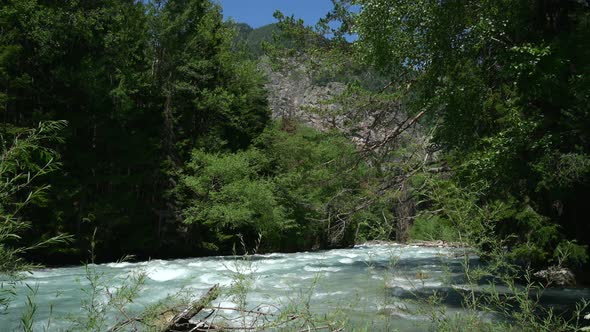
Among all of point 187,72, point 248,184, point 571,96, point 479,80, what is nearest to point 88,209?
point 248,184

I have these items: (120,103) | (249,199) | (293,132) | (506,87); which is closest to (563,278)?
(506,87)

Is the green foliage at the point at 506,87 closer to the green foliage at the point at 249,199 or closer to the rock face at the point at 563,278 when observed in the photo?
the rock face at the point at 563,278

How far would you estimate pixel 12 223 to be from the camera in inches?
81.8

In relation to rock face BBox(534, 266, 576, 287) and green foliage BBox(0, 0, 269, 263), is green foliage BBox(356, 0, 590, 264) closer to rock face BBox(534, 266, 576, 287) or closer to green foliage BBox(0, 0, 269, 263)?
rock face BBox(534, 266, 576, 287)

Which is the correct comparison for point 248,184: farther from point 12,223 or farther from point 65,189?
point 12,223

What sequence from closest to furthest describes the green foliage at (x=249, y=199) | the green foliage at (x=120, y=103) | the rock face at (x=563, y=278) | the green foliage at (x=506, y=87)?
the green foliage at (x=506, y=87) < the rock face at (x=563, y=278) < the green foliage at (x=120, y=103) < the green foliage at (x=249, y=199)

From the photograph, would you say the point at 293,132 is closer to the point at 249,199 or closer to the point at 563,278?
the point at 249,199

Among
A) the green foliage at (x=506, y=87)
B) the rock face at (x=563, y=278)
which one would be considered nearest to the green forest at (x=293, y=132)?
the green foliage at (x=506, y=87)

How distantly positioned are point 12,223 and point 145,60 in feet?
88.0

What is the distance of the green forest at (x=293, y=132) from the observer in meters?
6.39

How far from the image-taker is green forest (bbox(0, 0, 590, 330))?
6.39 m

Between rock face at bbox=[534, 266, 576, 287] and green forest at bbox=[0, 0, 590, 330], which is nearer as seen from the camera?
green forest at bbox=[0, 0, 590, 330]

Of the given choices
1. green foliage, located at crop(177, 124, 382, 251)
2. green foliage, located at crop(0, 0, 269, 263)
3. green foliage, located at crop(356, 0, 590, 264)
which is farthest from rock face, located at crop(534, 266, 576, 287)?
green foliage, located at crop(0, 0, 269, 263)

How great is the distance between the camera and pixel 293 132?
136 ft
